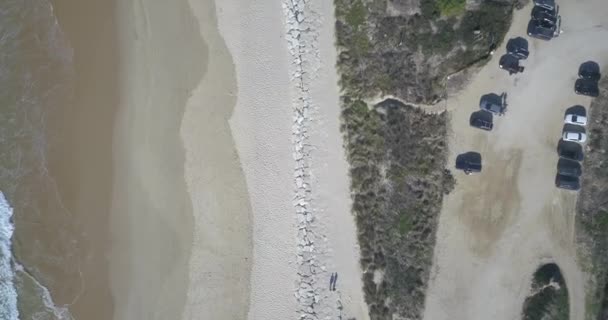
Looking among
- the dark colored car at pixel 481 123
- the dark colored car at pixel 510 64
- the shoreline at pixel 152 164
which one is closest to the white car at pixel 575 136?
the dark colored car at pixel 481 123

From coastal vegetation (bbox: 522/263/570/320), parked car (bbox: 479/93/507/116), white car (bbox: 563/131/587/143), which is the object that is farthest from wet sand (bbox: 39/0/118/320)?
white car (bbox: 563/131/587/143)

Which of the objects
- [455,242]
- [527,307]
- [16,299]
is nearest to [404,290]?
[455,242]

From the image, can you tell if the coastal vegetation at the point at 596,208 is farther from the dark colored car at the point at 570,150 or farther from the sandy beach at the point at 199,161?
the sandy beach at the point at 199,161

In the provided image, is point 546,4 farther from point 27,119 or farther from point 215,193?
point 27,119

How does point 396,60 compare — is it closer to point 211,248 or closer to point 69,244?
point 211,248

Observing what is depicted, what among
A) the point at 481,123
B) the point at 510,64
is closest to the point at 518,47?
the point at 510,64

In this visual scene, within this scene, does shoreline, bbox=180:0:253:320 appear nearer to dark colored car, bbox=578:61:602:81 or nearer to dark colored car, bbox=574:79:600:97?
dark colored car, bbox=574:79:600:97

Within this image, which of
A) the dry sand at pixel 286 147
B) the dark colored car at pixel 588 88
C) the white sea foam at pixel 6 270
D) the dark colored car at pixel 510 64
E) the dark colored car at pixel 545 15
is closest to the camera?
the dark colored car at pixel 545 15
